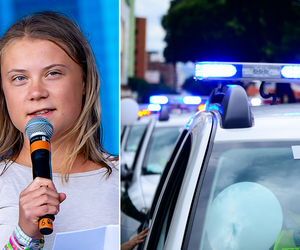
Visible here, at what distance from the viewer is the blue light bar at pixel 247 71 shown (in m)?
2.20

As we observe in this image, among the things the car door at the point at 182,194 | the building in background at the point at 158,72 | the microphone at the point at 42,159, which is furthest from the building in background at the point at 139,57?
the microphone at the point at 42,159

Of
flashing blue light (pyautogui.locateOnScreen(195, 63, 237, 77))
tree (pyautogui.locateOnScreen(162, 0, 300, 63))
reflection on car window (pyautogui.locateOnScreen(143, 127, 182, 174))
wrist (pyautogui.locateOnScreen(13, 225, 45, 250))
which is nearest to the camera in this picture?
wrist (pyautogui.locateOnScreen(13, 225, 45, 250))

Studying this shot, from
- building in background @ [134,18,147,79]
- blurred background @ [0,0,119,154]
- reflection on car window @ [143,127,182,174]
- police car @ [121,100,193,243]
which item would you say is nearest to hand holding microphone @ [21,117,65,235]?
blurred background @ [0,0,119,154]

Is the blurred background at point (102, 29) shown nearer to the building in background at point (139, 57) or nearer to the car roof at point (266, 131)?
the car roof at point (266, 131)

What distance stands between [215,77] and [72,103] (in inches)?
32.7

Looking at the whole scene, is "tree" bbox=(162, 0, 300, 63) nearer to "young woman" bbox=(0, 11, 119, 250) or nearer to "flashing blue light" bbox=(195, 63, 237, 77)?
"flashing blue light" bbox=(195, 63, 237, 77)

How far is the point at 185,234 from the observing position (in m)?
1.76

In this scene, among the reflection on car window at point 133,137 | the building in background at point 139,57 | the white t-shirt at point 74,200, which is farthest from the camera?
the building in background at point 139,57

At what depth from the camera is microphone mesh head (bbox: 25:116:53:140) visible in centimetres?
162

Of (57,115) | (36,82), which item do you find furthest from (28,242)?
(36,82)

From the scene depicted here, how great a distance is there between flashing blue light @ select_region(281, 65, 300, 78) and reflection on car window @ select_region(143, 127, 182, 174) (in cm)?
455

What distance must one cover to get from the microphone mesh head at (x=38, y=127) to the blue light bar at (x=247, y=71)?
0.92 metres

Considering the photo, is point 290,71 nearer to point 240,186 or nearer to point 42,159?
point 240,186

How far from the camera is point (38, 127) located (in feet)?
5.44
